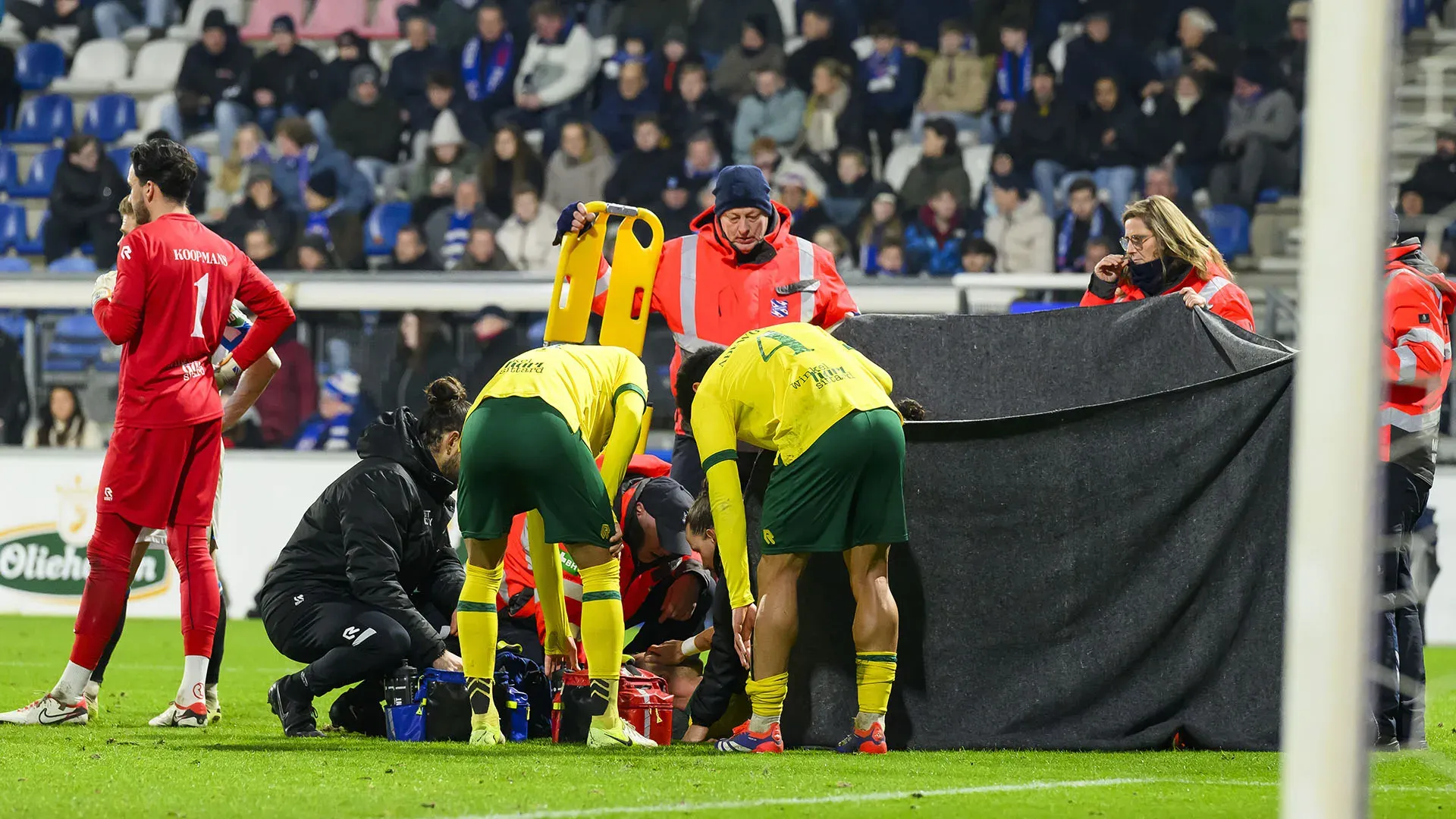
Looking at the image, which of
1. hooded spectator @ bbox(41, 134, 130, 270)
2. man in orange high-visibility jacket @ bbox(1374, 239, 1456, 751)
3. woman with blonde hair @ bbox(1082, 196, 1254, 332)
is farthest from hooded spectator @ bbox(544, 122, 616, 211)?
man in orange high-visibility jacket @ bbox(1374, 239, 1456, 751)

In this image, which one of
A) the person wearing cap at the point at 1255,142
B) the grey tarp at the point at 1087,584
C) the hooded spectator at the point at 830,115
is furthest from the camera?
the hooded spectator at the point at 830,115

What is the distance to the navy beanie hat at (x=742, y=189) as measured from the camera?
6.86 m

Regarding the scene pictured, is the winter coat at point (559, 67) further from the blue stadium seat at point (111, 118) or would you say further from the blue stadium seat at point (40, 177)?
the blue stadium seat at point (40, 177)

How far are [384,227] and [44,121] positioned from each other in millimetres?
4030

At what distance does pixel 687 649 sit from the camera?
630cm

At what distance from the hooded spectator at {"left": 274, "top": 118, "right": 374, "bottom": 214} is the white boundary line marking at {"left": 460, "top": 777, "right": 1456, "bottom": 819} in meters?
10.9

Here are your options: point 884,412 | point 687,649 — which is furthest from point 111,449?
point 884,412

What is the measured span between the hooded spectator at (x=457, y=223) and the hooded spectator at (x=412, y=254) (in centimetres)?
15

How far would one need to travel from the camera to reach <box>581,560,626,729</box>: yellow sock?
18.5 ft

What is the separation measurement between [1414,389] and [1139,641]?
1399 millimetres

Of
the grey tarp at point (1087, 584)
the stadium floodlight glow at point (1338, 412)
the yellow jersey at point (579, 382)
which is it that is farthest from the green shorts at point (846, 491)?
the stadium floodlight glow at point (1338, 412)

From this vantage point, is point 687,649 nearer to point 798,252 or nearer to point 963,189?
point 798,252

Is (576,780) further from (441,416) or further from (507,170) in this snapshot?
(507,170)

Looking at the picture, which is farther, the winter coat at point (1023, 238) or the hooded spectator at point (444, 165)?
the hooded spectator at point (444, 165)
